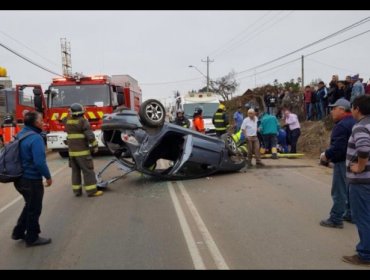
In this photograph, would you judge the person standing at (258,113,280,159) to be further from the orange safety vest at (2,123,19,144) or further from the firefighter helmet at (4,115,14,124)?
the firefighter helmet at (4,115,14,124)

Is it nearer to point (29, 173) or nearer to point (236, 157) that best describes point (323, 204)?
point (236, 157)

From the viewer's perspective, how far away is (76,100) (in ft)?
51.6

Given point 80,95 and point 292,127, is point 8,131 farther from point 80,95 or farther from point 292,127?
point 292,127

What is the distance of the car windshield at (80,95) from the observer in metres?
15.7

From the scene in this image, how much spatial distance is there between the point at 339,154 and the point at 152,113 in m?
4.64

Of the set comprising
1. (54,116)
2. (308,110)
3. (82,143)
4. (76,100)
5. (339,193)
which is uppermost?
(76,100)

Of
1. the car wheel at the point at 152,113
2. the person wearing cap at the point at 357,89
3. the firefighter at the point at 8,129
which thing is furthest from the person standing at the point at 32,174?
the firefighter at the point at 8,129

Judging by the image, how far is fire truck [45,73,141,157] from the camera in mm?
15547

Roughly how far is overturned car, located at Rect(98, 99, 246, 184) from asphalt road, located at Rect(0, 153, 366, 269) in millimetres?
416

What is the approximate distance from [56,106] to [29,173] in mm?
10232

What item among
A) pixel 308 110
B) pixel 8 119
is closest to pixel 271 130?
pixel 308 110

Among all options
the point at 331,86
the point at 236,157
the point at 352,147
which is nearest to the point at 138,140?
the point at 236,157

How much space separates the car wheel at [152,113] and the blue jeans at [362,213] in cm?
529

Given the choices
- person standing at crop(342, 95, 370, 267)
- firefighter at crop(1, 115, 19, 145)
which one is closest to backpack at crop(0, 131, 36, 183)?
person standing at crop(342, 95, 370, 267)
